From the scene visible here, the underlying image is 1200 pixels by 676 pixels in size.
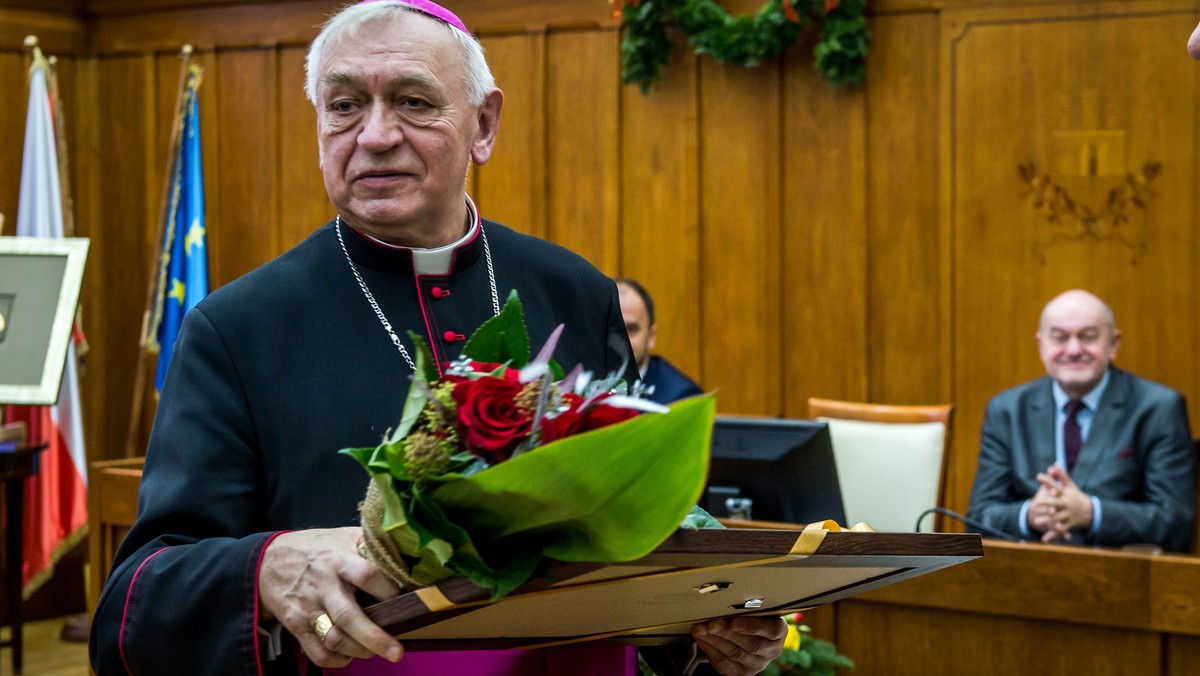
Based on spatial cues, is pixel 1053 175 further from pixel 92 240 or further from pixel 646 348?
pixel 92 240

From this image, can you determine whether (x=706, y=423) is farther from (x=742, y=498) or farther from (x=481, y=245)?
(x=742, y=498)

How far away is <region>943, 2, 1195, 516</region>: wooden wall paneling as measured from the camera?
5691mm

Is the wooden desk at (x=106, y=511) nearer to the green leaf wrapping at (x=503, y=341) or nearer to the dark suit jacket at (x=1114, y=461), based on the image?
the dark suit jacket at (x=1114, y=461)

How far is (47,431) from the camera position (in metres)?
6.43

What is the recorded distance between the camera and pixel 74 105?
25.1 feet

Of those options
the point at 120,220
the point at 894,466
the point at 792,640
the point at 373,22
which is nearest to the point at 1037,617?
the point at 792,640

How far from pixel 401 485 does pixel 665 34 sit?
217 inches

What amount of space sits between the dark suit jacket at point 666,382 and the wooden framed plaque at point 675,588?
11.4 ft

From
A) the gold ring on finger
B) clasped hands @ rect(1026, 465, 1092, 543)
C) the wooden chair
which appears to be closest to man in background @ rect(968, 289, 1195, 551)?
clasped hands @ rect(1026, 465, 1092, 543)

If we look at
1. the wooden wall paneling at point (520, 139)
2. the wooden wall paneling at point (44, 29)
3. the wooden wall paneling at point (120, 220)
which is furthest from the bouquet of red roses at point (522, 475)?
the wooden wall paneling at point (120, 220)

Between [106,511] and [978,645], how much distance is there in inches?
109

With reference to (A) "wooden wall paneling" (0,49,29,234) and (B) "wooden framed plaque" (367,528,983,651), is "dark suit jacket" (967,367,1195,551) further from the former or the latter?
(A) "wooden wall paneling" (0,49,29,234)

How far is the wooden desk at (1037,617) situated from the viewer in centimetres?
305

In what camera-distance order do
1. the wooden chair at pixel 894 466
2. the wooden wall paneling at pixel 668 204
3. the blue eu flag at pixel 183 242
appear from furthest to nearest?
the blue eu flag at pixel 183 242 → the wooden wall paneling at pixel 668 204 → the wooden chair at pixel 894 466
